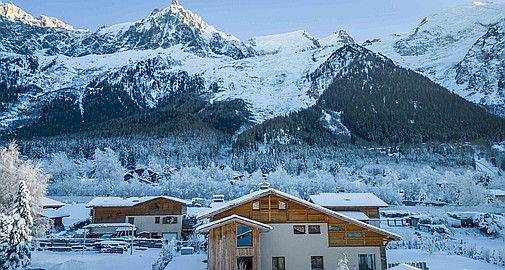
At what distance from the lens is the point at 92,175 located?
11594 centimetres

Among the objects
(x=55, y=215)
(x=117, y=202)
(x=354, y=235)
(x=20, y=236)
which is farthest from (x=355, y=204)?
(x=55, y=215)

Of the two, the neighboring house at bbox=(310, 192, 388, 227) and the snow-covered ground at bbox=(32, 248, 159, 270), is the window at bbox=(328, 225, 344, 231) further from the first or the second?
the neighboring house at bbox=(310, 192, 388, 227)

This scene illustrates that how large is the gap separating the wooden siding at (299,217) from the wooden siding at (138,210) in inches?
921

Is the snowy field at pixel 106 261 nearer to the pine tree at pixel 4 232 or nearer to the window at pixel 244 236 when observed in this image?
the pine tree at pixel 4 232

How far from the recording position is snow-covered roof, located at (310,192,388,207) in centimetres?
4106

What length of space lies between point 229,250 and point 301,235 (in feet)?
15.7

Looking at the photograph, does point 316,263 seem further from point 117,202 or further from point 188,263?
point 117,202

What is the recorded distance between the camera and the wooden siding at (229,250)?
973 inches

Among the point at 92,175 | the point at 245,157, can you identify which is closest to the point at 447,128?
the point at 245,157

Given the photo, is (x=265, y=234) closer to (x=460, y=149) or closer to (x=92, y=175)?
(x=92, y=175)

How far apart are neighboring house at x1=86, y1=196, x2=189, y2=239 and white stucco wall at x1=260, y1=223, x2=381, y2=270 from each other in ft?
79.9

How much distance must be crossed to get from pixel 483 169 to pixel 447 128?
1773 inches

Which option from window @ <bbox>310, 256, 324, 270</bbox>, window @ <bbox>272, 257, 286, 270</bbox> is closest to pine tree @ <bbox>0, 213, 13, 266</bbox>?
window @ <bbox>272, 257, 286, 270</bbox>

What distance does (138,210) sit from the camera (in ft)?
161
